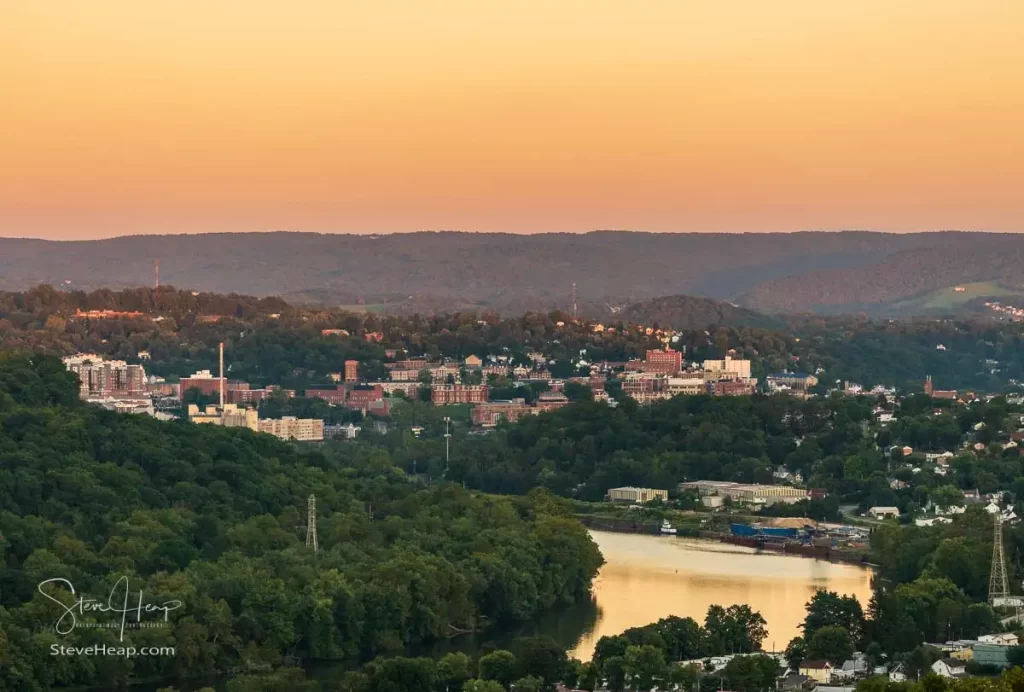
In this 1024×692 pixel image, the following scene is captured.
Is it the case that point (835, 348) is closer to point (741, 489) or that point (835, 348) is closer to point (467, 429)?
point (467, 429)

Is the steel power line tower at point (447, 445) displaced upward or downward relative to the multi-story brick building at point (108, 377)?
downward

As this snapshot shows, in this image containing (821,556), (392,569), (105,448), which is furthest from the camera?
(821,556)

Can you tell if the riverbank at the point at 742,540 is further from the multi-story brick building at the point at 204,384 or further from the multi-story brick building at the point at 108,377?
the multi-story brick building at the point at 204,384

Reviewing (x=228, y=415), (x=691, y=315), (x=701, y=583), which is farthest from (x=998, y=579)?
(x=691, y=315)

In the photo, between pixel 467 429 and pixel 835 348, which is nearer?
pixel 467 429

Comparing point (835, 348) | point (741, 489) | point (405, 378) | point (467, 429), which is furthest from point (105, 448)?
point (835, 348)

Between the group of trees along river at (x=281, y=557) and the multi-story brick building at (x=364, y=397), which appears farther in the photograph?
the multi-story brick building at (x=364, y=397)

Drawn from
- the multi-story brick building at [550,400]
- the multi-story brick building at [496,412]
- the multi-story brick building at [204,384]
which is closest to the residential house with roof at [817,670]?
the multi-story brick building at [496,412]
